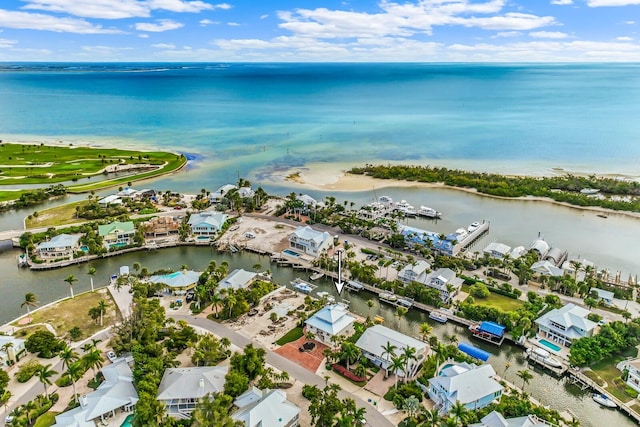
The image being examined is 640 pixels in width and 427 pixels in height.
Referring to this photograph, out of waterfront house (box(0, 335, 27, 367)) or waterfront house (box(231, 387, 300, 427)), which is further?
waterfront house (box(0, 335, 27, 367))

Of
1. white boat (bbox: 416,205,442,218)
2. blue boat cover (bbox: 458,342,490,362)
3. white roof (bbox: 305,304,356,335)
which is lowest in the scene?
blue boat cover (bbox: 458,342,490,362)

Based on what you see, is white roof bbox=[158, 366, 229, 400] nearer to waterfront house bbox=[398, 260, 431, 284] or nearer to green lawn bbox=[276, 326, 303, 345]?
green lawn bbox=[276, 326, 303, 345]

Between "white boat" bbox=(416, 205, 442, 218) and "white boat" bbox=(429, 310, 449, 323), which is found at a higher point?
"white boat" bbox=(416, 205, 442, 218)

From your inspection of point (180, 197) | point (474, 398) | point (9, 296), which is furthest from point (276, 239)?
point (474, 398)

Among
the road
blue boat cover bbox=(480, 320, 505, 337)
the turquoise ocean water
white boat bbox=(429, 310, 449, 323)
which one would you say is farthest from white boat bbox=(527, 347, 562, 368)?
the turquoise ocean water

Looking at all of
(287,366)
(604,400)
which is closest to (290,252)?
(287,366)

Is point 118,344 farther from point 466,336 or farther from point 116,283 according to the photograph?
point 466,336
